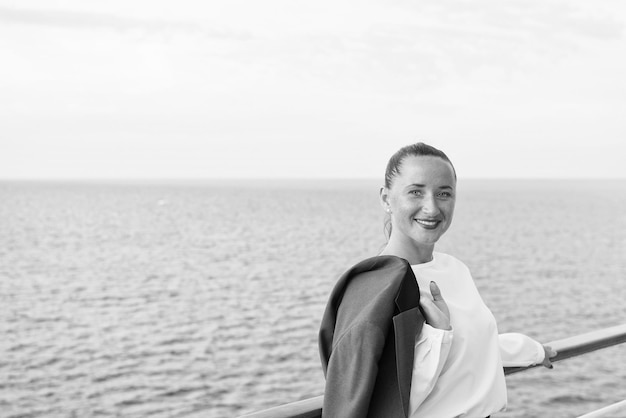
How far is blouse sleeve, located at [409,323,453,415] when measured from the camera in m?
1.75

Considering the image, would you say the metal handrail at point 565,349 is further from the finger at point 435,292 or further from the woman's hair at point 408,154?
the woman's hair at point 408,154

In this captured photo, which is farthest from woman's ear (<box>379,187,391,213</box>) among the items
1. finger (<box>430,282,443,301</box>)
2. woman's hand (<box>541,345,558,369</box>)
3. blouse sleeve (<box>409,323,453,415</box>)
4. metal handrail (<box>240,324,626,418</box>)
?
woman's hand (<box>541,345,558,369</box>)

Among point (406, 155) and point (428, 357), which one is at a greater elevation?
point (406, 155)

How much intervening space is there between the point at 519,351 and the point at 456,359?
528 mm

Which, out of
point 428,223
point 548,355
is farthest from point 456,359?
point 548,355

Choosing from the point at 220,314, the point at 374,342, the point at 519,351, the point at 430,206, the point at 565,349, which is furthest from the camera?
the point at 220,314

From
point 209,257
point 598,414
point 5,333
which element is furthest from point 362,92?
point 598,414

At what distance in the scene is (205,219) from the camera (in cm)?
6688

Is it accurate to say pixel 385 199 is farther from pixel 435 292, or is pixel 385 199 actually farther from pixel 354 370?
pixel 354 370

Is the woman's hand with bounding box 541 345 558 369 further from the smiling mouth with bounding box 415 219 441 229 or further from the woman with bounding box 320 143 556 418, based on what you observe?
the smiling mouth with bounding box 415 219 441 229

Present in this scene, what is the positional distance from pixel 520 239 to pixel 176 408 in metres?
34.4

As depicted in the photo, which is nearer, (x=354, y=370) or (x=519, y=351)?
(x=354, y=370)

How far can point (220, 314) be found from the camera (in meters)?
21.7

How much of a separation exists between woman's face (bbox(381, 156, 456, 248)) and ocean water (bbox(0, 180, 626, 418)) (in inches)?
236
